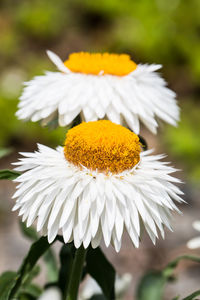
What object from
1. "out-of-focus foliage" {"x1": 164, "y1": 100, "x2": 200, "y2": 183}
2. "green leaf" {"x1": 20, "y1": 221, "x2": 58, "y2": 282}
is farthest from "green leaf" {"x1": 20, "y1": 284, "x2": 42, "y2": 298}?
"out-of-focus foliage" {"x1": 164, "y1": 100, "x2": 200, "y2": 183}

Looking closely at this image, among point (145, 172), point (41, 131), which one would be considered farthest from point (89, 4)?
point (145, 172)

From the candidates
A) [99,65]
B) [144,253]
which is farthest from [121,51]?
[99,65]

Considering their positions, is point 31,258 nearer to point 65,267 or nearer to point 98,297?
point 65,267

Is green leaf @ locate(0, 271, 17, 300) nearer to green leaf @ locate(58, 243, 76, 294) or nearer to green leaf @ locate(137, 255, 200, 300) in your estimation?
green leaf @ locate(58, 243, 76, 294)

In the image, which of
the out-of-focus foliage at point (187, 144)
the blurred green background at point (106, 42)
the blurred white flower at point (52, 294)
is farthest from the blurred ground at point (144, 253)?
the blurred white flower at point (52, 294)

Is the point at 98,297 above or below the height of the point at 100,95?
below

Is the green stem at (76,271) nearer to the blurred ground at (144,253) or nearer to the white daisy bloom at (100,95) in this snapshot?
the white daisy bloom at (100,95)
